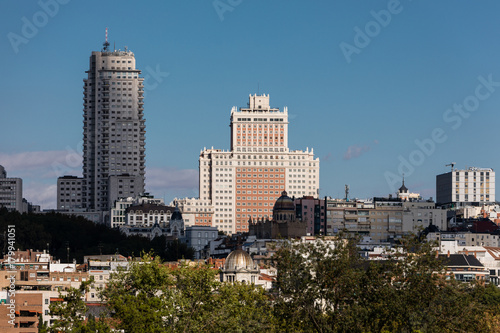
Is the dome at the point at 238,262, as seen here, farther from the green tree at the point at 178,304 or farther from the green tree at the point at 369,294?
the green tree at the point at 369,294

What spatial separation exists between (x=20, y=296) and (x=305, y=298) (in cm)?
4198

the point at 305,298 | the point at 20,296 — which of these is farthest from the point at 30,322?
the point at 305,298

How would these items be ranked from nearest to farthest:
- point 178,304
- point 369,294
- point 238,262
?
1. point 369,294
2. point 178,304
3. point 238,262

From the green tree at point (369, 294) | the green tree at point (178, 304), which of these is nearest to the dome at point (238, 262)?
the green tree at point (178, 304)

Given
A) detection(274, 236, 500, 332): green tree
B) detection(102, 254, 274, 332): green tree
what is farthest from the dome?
detection(274, 236, 500, 332): green tree

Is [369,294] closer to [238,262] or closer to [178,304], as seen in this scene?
[178,304]

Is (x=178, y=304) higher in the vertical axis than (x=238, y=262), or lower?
lower

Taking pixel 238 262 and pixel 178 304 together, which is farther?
pixel 238 262

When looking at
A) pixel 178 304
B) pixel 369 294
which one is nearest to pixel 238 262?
pixel 178 304

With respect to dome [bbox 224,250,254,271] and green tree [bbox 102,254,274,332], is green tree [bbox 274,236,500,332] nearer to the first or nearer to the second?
green tree [bbox 102,254,274,332]

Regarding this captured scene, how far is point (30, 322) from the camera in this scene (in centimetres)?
11075

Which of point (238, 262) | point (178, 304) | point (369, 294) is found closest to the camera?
point (369, 294)

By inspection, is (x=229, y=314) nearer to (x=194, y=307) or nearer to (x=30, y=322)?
(x=194, y=307)

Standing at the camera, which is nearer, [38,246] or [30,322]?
[30,322]
